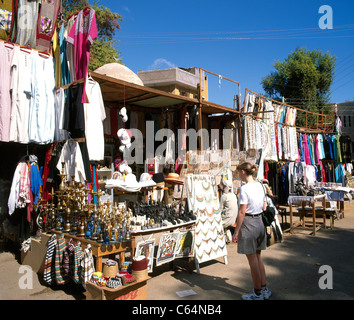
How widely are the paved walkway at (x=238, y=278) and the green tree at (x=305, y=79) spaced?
783 inches

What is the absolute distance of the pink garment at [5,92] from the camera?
483 centimetres

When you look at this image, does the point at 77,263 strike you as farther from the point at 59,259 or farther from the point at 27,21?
the point at 27,21

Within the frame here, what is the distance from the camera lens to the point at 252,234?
356 centimetres

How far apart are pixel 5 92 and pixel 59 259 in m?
2.97

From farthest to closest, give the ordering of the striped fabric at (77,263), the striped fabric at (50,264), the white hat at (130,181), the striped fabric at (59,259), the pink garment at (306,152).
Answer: the pink garment at (306,152), the white hat at (130,181), the striped fabric at (50,264), the striped fabric at (59,259), the striped fabric at (77,263)

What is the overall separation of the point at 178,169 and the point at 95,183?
322 centimetres

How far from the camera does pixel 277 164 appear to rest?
11555 millimetres

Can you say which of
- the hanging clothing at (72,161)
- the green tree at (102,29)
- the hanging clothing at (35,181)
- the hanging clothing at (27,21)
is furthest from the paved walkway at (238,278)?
the green tree at (102,29)

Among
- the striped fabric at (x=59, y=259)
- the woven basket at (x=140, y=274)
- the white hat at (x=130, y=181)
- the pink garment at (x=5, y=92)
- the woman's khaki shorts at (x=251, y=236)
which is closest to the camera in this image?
the woven basket at (x=140, y=274)

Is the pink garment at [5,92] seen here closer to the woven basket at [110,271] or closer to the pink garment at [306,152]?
the woven basket at [110,271]

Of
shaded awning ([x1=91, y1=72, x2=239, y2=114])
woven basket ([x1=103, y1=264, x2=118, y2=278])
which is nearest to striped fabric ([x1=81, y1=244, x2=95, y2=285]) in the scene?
woven basket ([x1=103, y1=264, x2=118, y2=278])

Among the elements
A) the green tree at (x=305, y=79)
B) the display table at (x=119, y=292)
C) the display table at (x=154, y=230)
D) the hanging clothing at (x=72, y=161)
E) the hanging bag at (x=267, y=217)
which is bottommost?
the display table at (x=119, y=292)

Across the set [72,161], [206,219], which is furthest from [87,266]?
[206,219]

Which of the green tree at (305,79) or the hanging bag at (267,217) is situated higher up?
the green tree at (305,79)
